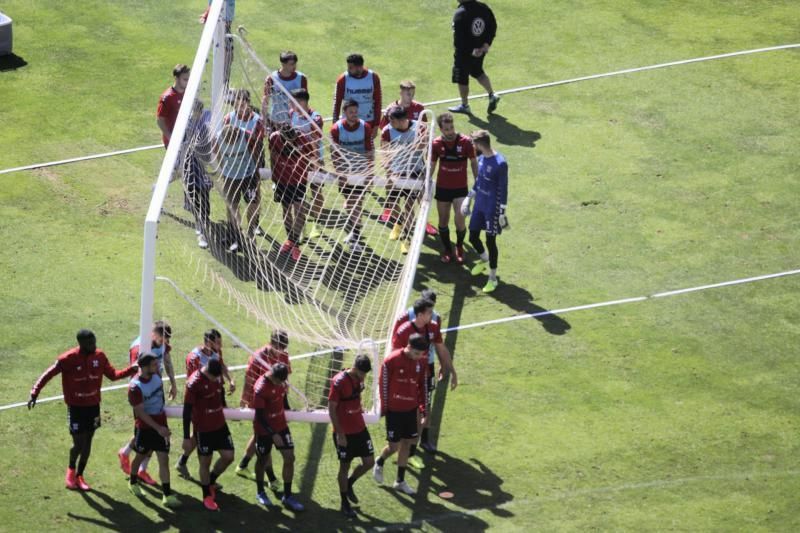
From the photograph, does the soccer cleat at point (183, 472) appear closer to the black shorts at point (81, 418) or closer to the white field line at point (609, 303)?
the black shorts at point (81, 418)

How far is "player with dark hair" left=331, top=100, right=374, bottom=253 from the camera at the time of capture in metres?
17.2

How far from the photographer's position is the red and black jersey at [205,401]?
12.5m

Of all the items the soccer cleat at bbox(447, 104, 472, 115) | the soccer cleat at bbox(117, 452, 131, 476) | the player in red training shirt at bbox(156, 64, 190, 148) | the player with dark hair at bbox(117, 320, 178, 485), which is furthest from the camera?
the soccer cleat at bbox(447, 104, 472, 115)

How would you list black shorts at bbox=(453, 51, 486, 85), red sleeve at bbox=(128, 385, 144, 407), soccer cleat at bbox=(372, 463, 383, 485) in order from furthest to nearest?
black shorts at bbox=(453, 51, 486, 85) < soccer cleat at bbox=(372, 463, 383, 485) < red sleeve at bbox=(128, 385, 144, 407)

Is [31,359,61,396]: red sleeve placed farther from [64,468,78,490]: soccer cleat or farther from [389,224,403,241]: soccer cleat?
[389,224,403,241]: soccer cleat

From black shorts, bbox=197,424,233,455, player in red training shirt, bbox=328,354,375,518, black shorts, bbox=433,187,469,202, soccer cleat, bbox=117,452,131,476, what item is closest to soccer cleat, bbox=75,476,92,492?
soccer cleat, bbox=117,452,131,476

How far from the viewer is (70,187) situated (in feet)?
60.6

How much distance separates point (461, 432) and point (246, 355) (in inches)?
105

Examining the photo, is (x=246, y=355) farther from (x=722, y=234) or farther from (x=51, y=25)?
(x=51, y=25)

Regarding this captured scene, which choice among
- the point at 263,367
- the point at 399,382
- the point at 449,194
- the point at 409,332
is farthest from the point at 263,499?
the point at 449,194

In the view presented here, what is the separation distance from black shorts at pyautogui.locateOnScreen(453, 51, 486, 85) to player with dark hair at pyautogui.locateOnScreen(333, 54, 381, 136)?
2.36 m

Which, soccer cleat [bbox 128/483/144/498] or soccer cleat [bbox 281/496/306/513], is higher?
soccer cleat [bbox 128/483/144/498]

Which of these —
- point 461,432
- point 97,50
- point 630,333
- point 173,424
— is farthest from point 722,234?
point 97,50

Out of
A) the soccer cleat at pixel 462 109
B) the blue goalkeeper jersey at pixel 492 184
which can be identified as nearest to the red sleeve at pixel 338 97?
the blue goalkeeper jersey at pixel 492 184
